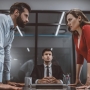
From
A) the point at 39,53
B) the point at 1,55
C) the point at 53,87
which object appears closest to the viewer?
the point at 53,87

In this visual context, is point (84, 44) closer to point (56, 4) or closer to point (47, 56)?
point (47, 56)

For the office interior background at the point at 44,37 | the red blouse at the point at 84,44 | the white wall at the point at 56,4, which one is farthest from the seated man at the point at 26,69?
the red blouse at the point at 84,44

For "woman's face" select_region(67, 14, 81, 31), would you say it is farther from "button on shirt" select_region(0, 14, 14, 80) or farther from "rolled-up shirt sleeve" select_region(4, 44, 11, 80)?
"rolled-up shirt sleeve" select_region(4, 44, 11, 80)

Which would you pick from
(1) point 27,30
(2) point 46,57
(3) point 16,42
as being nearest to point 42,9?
(1) point 27,30

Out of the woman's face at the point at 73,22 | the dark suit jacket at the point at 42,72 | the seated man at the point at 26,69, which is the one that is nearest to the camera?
the woman's face at the point at 73,22

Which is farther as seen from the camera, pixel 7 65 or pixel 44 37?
pixel 44 37

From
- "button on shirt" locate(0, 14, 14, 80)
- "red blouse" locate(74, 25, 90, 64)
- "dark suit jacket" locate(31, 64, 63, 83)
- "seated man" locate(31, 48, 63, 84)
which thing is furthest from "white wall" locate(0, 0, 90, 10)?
"red blouse" locate(74, 25, 90, 64)

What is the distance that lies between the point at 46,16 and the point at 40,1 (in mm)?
423

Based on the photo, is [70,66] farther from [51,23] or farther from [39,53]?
[51,23]

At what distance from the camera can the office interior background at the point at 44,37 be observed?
15.7 feet

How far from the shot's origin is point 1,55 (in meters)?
1.65

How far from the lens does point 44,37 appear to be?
4.92 metres

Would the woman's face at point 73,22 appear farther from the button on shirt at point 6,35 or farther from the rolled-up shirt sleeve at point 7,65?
the rolled-up shirt sleeve at point 7,65

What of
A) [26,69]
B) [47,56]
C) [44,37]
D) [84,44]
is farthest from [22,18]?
[44,37]
